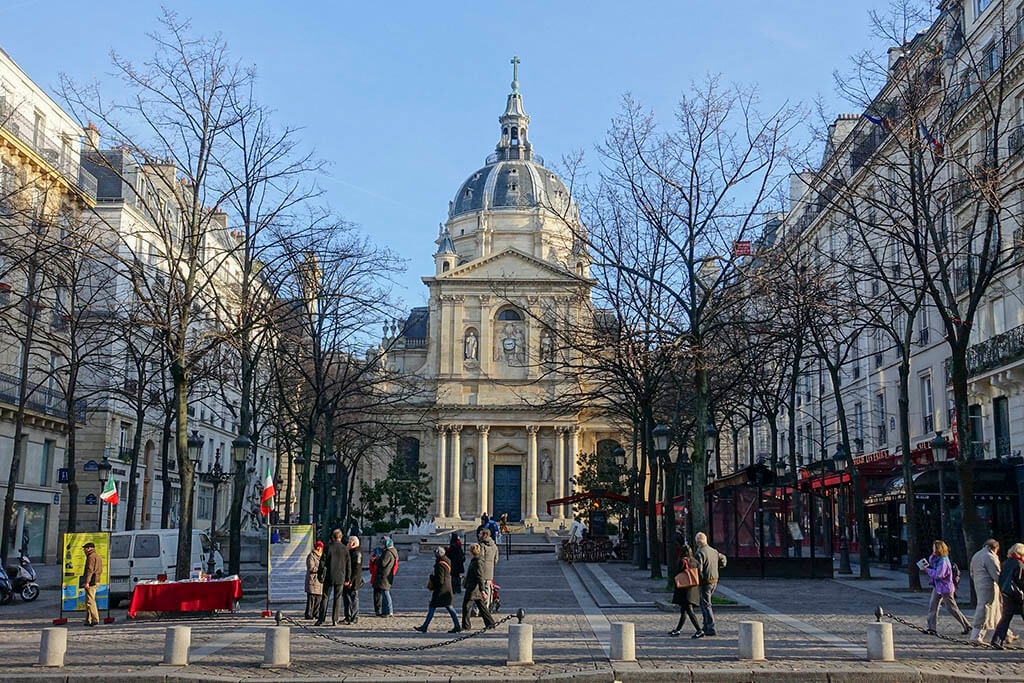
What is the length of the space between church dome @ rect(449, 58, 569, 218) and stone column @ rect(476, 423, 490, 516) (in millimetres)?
21413

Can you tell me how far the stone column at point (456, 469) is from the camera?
249ft

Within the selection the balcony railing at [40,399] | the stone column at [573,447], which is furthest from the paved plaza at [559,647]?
the stone column at [573,447]

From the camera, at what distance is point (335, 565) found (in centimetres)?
1845

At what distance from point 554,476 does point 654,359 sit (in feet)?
172

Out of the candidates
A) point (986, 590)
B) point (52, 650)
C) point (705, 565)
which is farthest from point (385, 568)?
point (986, 590)

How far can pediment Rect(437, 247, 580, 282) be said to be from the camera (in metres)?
75.8

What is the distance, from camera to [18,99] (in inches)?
1355

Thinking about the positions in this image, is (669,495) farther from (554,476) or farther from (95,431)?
(554,476)

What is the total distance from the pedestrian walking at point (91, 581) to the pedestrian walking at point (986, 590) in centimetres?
1420

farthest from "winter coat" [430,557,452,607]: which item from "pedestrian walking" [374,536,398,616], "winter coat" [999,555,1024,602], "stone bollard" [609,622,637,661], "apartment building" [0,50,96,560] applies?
"apartment building" [0,50,96,560]

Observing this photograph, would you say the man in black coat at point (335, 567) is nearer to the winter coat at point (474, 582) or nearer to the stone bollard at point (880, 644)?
the winter coat at point (474, 582)

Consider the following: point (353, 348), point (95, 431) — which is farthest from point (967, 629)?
point (95, 431)

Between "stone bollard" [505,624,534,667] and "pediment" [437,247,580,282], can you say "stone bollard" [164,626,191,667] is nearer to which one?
"stone bollard" [505,624,534,667]

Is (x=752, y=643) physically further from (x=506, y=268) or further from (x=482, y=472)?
(x=506, y=268)
